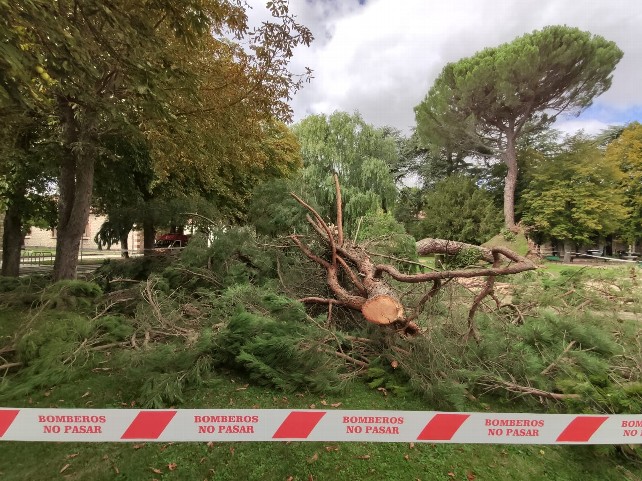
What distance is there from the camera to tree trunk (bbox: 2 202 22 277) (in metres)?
9.09

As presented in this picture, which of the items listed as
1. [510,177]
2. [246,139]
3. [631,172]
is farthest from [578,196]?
[246,139]

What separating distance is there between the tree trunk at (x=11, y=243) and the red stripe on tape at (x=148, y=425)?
981cm

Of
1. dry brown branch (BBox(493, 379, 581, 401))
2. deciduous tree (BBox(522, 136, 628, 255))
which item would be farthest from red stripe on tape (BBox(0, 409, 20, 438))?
deciduous tree (BBox(522, 136, 628, 255))

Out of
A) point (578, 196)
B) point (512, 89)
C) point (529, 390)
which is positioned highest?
point (512, 89)

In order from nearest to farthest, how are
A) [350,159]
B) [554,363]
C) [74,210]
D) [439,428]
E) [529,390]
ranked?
[439,428], [529,390], [554,363], [74,210], [350,159]

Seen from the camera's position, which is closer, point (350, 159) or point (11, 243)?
point (11, 243)

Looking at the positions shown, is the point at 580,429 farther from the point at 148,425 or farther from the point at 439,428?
the point at 148,425

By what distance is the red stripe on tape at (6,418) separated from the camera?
1857 mm

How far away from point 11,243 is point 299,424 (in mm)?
10684

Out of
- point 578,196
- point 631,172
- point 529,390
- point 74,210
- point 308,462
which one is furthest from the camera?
point 631,172

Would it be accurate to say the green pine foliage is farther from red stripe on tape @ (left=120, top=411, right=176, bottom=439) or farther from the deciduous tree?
red stripe on tape @ (left=120, top=411, right=176, bottom=439)

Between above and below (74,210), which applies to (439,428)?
below

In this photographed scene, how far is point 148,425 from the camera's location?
6.23ft

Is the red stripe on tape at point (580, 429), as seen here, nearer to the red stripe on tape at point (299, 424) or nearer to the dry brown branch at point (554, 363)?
the dry brown branch at point (554, 363)
